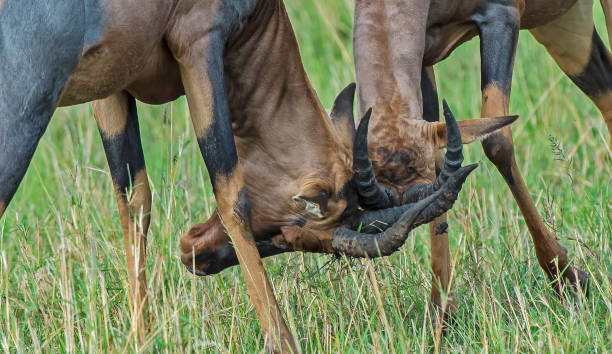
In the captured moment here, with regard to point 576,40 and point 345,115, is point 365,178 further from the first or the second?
point 576,40

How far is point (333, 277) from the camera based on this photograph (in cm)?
614

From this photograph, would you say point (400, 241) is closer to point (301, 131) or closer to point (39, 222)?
point (301, 131)

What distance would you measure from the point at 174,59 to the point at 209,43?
22 cm

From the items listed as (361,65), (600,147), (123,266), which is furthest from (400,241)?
(600,147)

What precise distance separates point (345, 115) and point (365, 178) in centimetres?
42

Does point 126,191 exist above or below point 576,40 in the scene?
below

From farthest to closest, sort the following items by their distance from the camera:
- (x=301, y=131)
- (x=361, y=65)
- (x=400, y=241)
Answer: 1. (x=361, y=65)
2. (x=301, y=131)
3. (x=400, y=241)

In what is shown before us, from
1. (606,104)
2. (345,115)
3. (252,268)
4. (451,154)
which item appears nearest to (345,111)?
(345,115)

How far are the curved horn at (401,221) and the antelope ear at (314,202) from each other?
17 centimetres

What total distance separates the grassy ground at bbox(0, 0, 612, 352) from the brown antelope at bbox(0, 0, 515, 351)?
9.5 inches

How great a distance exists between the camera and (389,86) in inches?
219

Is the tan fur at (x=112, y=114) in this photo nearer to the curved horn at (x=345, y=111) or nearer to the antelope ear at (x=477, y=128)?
the curved horn at (x=345, y=111)

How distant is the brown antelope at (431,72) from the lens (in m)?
5.39

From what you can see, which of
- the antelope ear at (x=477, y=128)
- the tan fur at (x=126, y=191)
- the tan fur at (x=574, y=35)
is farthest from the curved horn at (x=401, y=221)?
the tan fur at (x=574, y=35)
